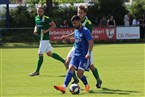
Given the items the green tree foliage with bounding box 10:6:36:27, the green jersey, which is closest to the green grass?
the green jersey

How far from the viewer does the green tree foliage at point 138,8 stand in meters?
42.9

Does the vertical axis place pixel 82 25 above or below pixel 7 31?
above

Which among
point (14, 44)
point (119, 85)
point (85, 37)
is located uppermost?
point (85, 37)

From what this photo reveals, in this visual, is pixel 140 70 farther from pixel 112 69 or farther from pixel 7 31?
pixel 7 31

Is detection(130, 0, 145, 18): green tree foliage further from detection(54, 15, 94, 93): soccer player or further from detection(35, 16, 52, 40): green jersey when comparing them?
detection(54, 15, 94, 93): soccer player

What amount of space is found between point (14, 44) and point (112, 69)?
1885 centimetres

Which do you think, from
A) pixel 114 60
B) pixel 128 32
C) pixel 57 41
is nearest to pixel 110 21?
pixel 128 32

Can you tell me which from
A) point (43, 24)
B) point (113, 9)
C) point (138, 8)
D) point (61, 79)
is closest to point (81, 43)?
point (61, 79)

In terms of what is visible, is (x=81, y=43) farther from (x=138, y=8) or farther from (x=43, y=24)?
(x=138, y=8)

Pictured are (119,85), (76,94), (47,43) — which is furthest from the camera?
(47,43)

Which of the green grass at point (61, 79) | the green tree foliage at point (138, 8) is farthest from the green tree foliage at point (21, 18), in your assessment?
the green grass at point (61, 79)

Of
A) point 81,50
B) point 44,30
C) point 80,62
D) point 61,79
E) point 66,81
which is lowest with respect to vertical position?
point 61,79

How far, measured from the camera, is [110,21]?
3734 cm

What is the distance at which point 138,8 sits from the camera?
43562 millimetres
